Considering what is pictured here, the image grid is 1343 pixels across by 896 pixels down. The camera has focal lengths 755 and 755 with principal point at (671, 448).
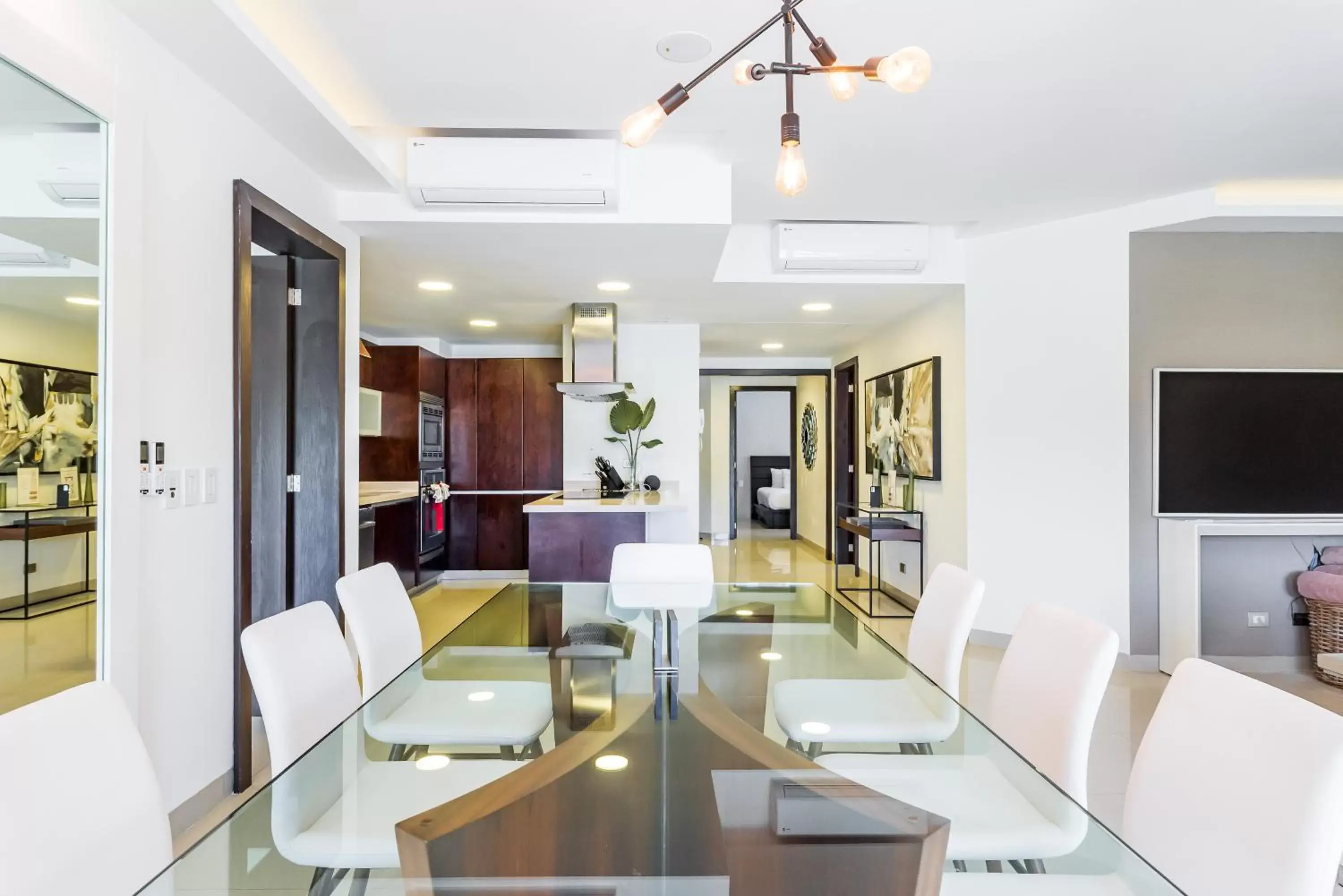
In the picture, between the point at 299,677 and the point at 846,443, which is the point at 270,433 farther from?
the point at 846,443

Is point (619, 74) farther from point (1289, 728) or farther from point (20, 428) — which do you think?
point (1289, 728)

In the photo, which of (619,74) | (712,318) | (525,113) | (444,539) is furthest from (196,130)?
(444,539)

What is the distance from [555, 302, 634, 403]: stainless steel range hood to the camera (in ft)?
17.9

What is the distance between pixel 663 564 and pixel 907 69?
7.32 ft

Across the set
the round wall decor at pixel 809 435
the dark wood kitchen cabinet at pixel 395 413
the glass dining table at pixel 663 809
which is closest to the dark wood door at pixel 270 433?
the glass dining table at pixel 663 809

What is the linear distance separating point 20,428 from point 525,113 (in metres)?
2.05

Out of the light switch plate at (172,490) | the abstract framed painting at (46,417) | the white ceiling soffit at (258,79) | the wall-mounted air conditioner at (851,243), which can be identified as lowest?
the light switch plate at (172,490)

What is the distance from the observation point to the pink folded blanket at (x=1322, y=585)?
3.71m

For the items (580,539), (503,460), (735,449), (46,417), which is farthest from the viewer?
(735,449)

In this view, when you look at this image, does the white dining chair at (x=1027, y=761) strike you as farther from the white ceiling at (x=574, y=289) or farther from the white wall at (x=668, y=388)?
the white wall at (x=668, y=388)

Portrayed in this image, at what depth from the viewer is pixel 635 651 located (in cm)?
209

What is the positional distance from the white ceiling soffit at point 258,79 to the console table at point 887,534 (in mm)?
3955

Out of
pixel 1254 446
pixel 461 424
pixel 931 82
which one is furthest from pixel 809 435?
pixel 931 82

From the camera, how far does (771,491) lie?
37.7ft
